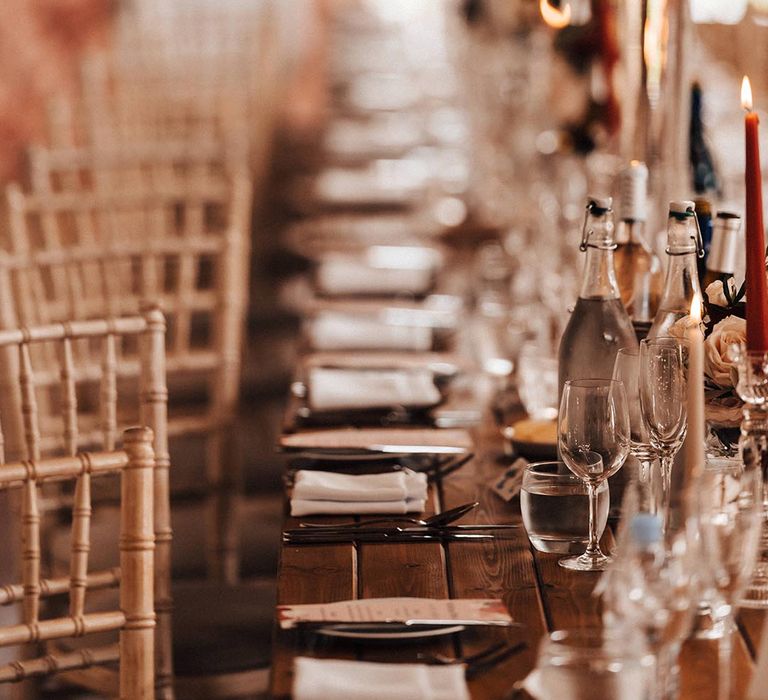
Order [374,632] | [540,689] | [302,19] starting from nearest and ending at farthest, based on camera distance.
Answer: [540,689]
[374,632]
[302,19]

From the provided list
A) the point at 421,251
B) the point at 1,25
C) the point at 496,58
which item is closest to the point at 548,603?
the point at 421,251

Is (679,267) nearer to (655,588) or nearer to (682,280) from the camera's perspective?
(682,280)

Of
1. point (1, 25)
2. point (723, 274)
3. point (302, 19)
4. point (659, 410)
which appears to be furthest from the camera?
point (302, 19)

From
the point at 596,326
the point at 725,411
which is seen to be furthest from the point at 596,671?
the point at 596,326

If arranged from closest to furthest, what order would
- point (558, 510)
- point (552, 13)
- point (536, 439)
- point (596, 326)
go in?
point (558, 510)
point (596, 326)
point (536, 439)
point (552, 13)

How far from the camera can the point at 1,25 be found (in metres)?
5.53

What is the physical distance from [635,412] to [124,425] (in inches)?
54.7

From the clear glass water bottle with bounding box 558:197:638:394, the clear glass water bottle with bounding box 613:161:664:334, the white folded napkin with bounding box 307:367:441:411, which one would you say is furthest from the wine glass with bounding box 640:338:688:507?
the white folded napkin with bounding box 307:367:441:411

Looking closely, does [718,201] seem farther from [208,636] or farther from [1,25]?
[1,25]

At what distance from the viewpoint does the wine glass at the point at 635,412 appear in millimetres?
1252

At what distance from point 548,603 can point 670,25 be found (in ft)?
4.06

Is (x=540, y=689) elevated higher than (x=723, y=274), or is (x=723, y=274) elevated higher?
(x=723, y=274)

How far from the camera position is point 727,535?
92cm

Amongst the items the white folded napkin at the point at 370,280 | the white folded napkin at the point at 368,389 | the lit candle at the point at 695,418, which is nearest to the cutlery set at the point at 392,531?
the lit candle at the point at 695,418
